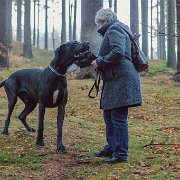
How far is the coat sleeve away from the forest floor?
58.6 inches

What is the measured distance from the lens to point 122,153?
5.81 metres

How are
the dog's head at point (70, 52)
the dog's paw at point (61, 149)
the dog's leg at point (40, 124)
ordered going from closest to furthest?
the dog's head at point (70, 52)
the dog's paw at point (61, 149)
the dog's leg at point (40, 124)

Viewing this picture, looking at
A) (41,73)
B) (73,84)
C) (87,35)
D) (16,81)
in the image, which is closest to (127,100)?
(41,73)

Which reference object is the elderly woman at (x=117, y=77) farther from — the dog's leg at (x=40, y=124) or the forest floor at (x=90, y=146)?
the dog's leg at (x=40, y=124)

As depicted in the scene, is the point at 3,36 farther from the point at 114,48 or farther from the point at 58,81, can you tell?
the point at 114,48

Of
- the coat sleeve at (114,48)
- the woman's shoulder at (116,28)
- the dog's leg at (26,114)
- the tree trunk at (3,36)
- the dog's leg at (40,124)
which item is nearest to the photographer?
the coat sleeve at (114,48)

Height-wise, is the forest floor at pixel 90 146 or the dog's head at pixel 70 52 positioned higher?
the dog's head at pixel 70 52

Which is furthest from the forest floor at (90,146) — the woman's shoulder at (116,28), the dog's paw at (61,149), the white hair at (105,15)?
the white hair at (105,15)

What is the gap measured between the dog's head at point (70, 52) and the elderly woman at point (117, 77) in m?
0.60

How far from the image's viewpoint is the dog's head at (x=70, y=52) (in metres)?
6.41

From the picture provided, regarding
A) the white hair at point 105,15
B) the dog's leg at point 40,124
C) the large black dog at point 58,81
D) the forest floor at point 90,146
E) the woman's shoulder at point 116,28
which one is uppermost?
the white hair at point 105,15

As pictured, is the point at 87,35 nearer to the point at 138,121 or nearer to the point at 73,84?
the point at 73,84

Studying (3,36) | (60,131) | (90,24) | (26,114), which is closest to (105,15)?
(60,131)

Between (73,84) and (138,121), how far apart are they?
215 inches
